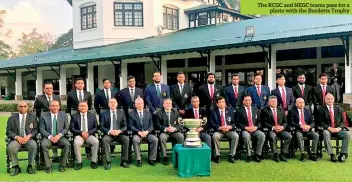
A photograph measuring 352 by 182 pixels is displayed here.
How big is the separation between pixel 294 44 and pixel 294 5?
801cm

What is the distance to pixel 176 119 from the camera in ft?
23.2

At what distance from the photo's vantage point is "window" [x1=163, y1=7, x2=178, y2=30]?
84.7 ft

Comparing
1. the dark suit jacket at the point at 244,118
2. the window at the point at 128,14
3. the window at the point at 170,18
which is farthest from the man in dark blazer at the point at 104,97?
the window at the point at 170,18

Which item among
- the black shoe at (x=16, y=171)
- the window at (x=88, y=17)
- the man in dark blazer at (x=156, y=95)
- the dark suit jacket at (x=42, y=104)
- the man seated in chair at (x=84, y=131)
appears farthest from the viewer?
the window at (x=88, y=17)

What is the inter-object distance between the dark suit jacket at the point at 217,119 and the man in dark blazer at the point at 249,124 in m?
0.12

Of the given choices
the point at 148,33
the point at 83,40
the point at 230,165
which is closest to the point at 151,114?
the point at 230,165

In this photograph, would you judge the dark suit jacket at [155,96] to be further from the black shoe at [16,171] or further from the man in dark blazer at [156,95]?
the black shoe at [16,171]

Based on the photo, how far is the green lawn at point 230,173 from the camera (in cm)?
570

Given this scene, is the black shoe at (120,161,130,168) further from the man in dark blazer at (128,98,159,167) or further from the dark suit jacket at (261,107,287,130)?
the dark suit jacket at (261,107,287,130)

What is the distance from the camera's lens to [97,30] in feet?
80.1

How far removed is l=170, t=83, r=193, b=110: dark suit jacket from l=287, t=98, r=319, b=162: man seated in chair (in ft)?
6.32

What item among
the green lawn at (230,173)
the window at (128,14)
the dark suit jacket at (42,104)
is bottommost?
the green lawn at (230,173)

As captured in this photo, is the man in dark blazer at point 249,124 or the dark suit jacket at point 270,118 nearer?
the man in dark blazer at point 249,124

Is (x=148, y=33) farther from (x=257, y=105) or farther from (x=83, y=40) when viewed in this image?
(x=257, y=105)
